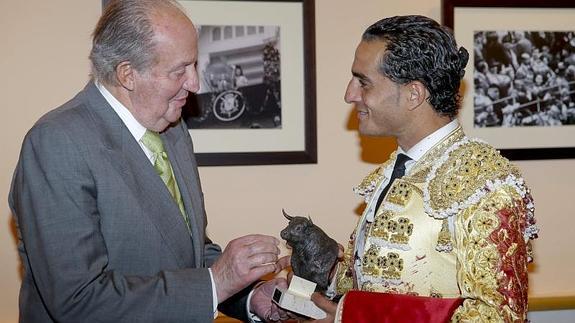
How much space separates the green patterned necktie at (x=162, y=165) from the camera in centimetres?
210

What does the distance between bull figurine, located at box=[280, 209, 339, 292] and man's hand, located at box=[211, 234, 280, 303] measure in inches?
3.6

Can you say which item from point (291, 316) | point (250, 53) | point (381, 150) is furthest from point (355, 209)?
point (291, 316)

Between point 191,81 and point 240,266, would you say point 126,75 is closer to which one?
point 191,81

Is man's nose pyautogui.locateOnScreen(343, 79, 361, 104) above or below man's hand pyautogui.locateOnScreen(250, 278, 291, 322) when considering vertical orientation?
above

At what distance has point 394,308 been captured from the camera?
186cm

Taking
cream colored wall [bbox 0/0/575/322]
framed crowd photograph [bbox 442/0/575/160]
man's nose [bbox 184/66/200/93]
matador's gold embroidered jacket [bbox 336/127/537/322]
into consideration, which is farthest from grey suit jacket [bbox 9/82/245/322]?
framed crowd photograph [bbox 442/0/575/160]

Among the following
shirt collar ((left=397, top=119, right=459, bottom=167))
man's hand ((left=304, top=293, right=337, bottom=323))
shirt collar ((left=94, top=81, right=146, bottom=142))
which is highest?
shirt collar ((left=94, top=81, right=146, bottom=142))

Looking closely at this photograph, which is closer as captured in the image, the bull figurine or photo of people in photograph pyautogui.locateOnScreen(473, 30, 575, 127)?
the bull figurine

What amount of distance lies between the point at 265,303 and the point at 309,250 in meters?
0.42

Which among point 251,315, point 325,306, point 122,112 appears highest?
point 122,112

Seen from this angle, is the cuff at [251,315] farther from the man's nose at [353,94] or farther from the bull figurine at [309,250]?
the man's nose at [353,94]

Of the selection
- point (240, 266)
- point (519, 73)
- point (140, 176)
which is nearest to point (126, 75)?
point (140, 176)

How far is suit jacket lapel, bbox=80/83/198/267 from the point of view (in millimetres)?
1930

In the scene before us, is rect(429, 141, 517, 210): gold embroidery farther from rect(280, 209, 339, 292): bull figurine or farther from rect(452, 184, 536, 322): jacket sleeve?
rect(280, 209, 339, 292): bull figurine
